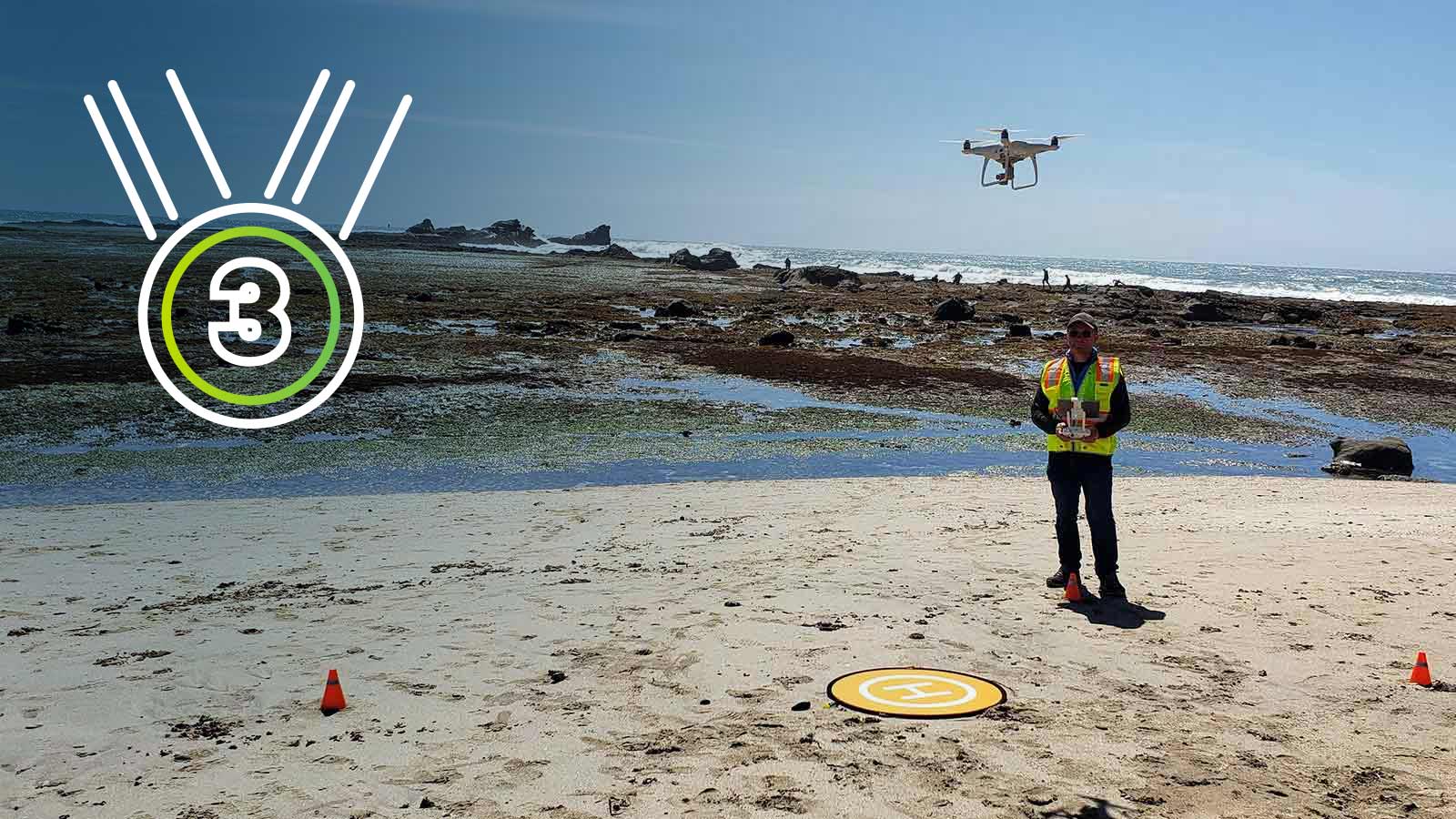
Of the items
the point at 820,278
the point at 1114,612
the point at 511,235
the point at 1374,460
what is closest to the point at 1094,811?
the point at 1114,612

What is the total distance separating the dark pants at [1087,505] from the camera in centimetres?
833

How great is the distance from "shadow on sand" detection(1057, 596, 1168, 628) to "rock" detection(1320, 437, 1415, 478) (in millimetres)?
9827

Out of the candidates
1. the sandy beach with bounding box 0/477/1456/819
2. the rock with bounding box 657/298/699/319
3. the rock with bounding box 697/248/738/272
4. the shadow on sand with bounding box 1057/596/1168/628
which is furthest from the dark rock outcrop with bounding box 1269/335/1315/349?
the rock with bounding box 697/248/738/272

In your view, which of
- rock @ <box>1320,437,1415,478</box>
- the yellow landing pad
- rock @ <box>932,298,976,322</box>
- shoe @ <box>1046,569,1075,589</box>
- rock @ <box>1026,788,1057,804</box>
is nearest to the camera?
rock @ <box>1026,788,1057,804</box>

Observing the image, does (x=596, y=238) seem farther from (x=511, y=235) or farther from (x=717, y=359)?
(x=717, y=359)

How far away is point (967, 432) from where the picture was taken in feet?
64.5

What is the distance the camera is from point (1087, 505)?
8.49 m

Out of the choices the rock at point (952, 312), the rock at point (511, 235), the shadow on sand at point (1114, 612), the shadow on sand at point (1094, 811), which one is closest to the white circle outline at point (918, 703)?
the shadow on sand at point (1094, 811)

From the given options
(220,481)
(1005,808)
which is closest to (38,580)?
(220,481)

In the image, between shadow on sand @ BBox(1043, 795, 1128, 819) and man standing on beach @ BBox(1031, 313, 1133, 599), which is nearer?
shadow on sand @ BBox(1043, 795, 1128, 819)

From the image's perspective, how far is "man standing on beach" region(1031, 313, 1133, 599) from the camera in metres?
8.18

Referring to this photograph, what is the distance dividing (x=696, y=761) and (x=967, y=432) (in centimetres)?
1502

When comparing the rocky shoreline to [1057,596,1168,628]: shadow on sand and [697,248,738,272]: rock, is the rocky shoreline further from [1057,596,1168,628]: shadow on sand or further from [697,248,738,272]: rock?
[697,248,738,272]: rock

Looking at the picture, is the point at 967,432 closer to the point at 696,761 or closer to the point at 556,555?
the point at 556,555
